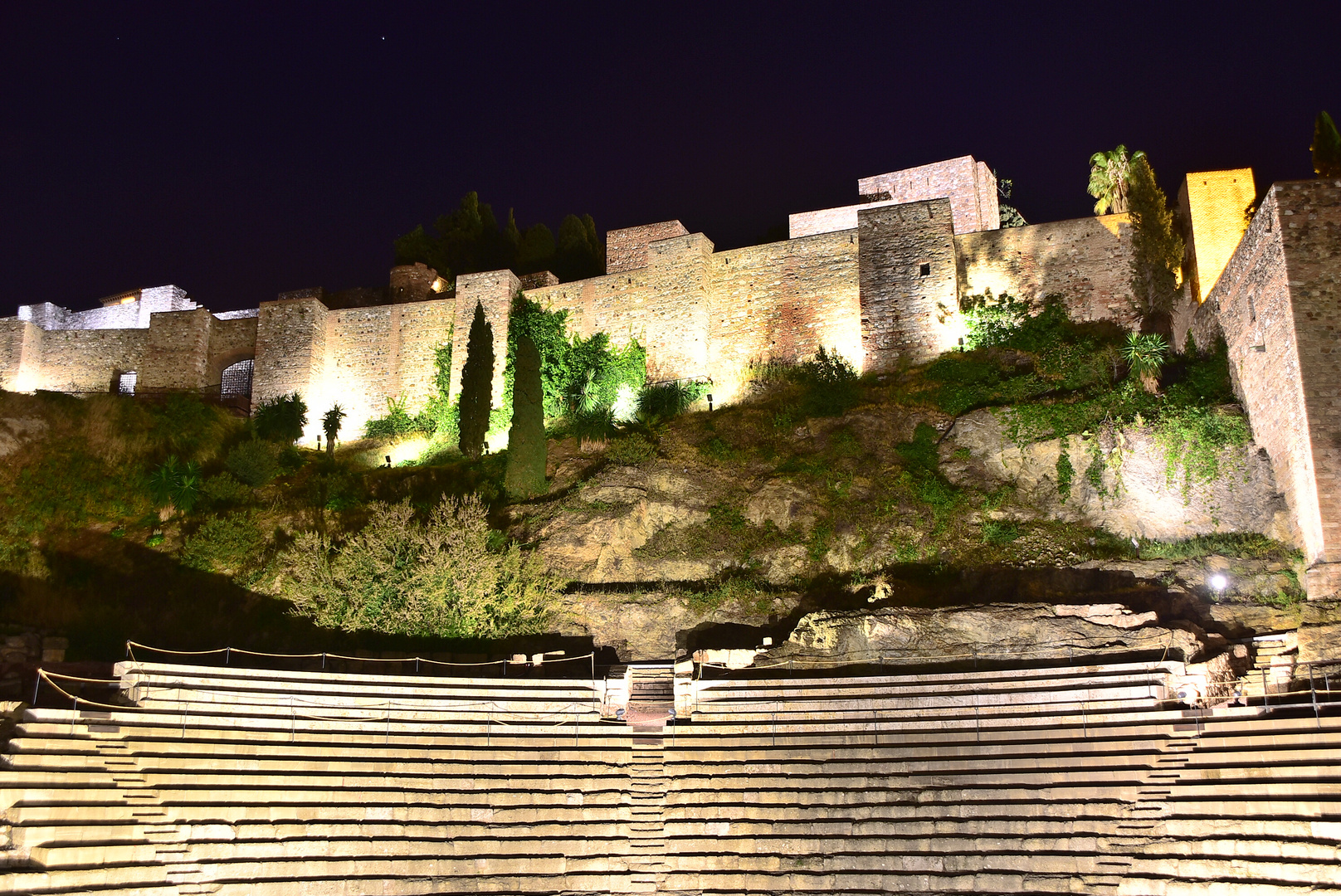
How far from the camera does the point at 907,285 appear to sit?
29.0 m

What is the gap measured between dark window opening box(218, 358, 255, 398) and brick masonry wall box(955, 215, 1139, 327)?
77.5 feet

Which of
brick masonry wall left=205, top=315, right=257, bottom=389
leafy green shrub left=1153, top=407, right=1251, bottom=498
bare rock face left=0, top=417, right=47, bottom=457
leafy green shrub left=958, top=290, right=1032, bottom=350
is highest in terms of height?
brick masonry wall left=205, top=315, right=257, bottom=389

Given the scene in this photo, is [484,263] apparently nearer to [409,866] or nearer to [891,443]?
[891,443]

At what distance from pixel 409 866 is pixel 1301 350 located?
1674 cm

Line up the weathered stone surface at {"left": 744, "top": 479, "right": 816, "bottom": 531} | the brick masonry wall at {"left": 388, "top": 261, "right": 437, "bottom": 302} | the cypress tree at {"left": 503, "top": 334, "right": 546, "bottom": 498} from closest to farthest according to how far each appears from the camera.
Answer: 1. the weathered stone surface at {"left": 744, "top": 479, "right": 816, "bottom": 531}
2. the cypress tree at {"left": 503, "top": 334, "right": 546, "bottom": 498}
3. the brick masonry wall at {"left": 388, "top": 261, "right": 437, "bottom": 302}

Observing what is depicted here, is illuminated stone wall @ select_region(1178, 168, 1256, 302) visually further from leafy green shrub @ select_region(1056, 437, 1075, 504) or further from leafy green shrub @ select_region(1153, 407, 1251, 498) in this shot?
leafy green shrub @ select_region(1056, 437, 1075, 504)

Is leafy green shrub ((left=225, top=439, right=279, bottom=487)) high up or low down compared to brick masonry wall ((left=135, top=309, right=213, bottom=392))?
down

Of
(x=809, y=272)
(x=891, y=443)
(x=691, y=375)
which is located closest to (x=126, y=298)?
(x=691, y=375)

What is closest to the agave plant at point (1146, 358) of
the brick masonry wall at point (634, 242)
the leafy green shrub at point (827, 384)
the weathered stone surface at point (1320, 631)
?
the leafy green shrub at point (827, 384)

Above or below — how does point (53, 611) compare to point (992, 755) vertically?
above

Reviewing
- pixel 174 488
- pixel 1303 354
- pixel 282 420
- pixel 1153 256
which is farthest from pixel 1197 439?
pixel 282 420

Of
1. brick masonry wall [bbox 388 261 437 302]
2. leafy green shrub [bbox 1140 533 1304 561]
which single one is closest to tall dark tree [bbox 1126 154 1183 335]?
leafy green shrub [bbox 1140 533 1304 561]

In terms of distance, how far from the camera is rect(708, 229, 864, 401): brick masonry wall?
30.3 meters

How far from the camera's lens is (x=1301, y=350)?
720 inches
